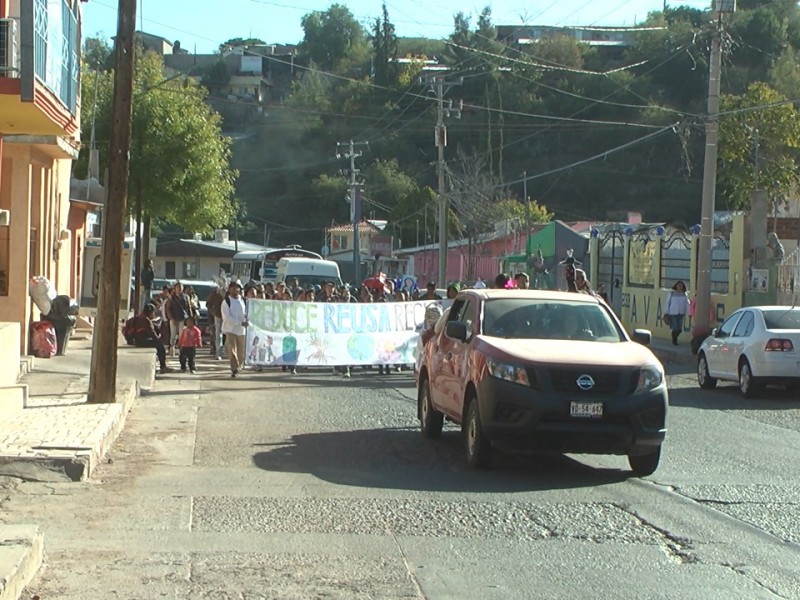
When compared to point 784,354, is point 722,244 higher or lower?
higher

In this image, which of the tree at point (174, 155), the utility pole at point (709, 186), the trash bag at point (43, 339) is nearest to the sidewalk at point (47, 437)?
the trash bag at point (43, 339)

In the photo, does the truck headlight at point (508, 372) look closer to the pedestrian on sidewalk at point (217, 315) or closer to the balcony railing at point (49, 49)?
the balcony railing at point (49, 49)

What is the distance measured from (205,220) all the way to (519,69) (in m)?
47.4

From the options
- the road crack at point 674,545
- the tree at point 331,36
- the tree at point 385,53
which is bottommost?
the road crack at point 674,545

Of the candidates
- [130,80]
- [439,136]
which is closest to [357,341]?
A: [130,80]

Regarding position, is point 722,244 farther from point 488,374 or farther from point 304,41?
point 304,41

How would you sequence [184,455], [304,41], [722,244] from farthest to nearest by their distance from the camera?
[304,41]
[722,244]
[184,455]

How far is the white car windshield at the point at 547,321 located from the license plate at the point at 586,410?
4.17 ft

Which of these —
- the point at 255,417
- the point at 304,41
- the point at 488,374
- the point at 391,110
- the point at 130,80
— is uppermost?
the point at 304,41

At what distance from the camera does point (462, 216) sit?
69750 millimetres

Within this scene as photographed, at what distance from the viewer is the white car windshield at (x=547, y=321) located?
12.2 metres

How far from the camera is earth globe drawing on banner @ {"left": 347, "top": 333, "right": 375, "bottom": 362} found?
24812 mm

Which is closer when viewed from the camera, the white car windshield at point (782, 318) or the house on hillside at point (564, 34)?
the white car windshield at point (782, 318)

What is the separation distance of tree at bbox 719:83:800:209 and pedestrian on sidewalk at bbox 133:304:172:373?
82.0ft
